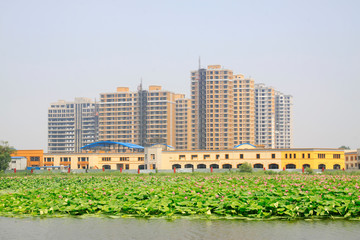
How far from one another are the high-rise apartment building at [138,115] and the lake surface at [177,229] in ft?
483

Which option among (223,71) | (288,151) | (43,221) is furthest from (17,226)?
(223,71)

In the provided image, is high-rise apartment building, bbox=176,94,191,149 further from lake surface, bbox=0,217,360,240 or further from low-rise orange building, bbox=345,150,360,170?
lake surface, bbox=0,217,360,240

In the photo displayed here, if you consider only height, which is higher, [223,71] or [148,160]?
[223,71]

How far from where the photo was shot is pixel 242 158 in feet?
295

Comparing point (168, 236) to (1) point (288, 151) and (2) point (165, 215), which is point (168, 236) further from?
(1) point (288, 151)

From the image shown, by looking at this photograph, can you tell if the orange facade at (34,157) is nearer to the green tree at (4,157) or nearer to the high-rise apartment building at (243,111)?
the green tree at (4,157)

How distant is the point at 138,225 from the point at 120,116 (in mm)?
157192

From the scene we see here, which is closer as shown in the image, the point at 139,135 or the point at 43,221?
the point at 43,221

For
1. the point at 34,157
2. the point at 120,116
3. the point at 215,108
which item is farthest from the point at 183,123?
the point at 34,157

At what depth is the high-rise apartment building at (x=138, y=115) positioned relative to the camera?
554ft

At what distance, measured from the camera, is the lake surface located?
15.3 metres

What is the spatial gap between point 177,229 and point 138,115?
155 metres

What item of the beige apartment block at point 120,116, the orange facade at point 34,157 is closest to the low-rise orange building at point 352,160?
the orange facade at point 34,157

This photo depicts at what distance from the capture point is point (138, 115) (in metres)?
170
